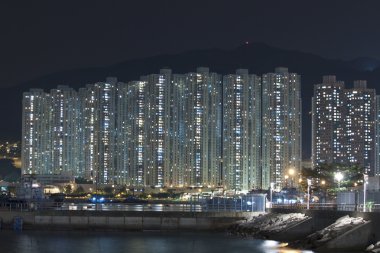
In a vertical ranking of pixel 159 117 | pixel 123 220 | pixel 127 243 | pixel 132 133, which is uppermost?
pixel 159 117

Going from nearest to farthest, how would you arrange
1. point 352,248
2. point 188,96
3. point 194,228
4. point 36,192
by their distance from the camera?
point 352,248
point 194,228
point 36,192
point 188,96

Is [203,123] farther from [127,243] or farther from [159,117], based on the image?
[127,243]

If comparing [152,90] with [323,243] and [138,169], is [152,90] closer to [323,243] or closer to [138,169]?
[138,169]

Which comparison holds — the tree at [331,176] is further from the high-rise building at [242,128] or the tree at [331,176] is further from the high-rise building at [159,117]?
the high-rise building at [159,117]

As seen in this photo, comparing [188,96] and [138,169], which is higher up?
[188,96]

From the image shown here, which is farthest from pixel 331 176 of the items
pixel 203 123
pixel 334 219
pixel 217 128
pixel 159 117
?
pixel 159 117

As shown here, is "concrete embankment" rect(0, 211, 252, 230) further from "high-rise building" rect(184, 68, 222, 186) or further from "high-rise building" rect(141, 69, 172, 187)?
"high-rise building" rect(141, 69, 172, 187)

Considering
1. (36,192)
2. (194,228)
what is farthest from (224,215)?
(36,192)
